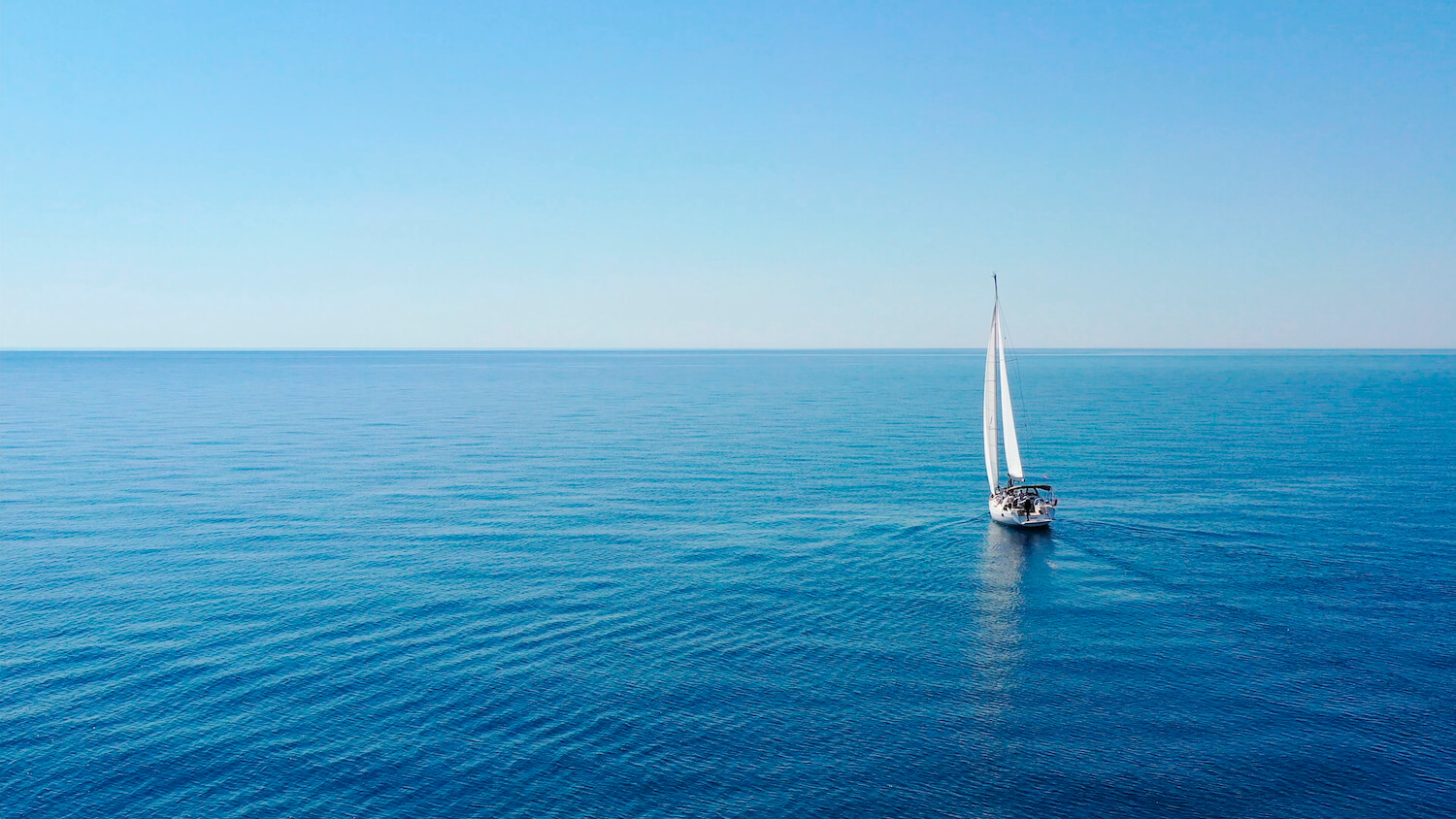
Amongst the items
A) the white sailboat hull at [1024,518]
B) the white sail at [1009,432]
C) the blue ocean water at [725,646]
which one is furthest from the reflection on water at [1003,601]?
the white sail at [1009,432]

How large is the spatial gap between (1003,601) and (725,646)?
23985mm

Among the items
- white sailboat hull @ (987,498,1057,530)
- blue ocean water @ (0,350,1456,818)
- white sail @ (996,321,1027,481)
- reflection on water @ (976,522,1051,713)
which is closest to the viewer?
blue ocean water @ (0,350,1456,818)

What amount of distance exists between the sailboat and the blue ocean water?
251 centimetres

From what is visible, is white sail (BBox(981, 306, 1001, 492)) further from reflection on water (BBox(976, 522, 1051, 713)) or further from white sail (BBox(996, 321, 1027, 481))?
reflection on water (BBox(976, 522, 1051, 713))

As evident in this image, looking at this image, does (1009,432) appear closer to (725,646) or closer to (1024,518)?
(1024,518)

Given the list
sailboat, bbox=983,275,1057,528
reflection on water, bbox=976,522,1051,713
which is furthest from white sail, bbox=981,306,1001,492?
reflection on water, bbox=976,522,1051,713

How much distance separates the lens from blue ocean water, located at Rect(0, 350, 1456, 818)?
41750mm

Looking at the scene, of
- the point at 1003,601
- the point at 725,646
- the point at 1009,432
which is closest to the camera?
the point at 725,646

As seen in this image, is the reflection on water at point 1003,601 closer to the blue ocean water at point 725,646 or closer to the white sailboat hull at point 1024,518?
the blue ocean water at point 725,646

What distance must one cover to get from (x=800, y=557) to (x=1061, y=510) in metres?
34.2

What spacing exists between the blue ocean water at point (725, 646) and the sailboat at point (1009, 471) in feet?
8.22

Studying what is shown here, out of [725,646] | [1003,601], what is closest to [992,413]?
[1003,601]

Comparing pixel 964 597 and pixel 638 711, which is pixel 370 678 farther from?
pixel 964 597

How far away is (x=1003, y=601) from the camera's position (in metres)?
66.3
